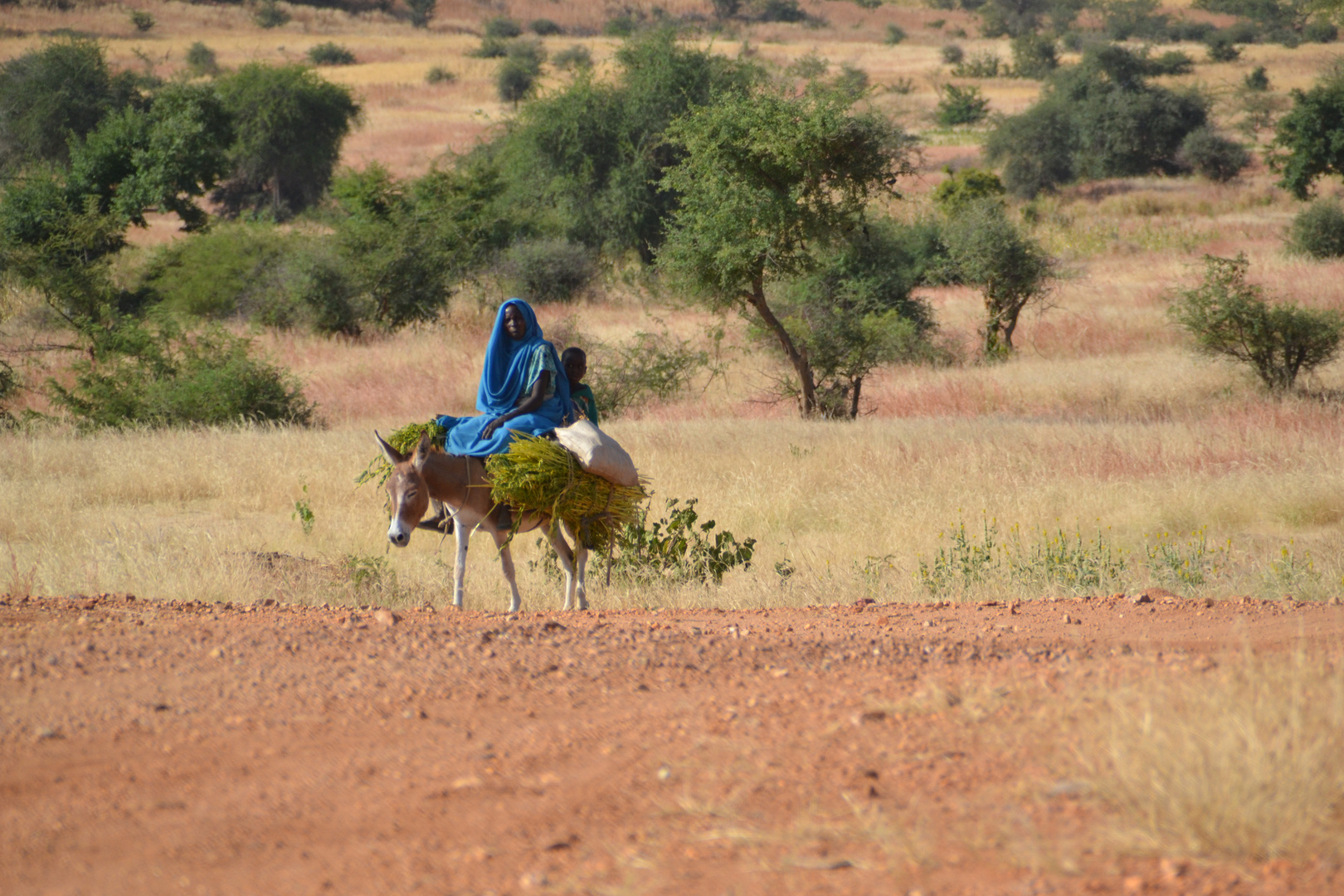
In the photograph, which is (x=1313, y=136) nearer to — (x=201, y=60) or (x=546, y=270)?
(x=546, y=270)

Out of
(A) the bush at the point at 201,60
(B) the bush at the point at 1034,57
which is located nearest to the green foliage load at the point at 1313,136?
(B) the bush at the point at 1034,57

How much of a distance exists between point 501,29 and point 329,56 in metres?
17.6

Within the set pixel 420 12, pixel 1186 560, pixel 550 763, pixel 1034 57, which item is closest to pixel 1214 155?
pixel 1034 57

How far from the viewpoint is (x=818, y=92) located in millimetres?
15539

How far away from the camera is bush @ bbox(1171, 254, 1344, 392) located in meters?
17.8

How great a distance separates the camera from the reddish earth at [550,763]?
123 inches

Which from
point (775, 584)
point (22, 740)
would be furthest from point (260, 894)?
point (775, 584)

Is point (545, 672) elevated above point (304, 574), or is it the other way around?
point (545, 672)

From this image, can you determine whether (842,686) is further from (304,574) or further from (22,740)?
A: (304,574)

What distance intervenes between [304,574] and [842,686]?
524cm

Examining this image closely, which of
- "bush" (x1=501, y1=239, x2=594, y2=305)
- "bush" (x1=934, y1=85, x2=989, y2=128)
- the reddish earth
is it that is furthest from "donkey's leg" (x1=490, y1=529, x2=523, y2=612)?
"bush" (x1=934, y1=85, x2=989, y2=128)

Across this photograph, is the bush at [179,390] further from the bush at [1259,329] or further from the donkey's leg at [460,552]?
the bush at [1259,329]

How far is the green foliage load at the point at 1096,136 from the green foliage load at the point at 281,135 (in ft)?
82.6

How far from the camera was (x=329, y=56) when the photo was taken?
67.2 m
